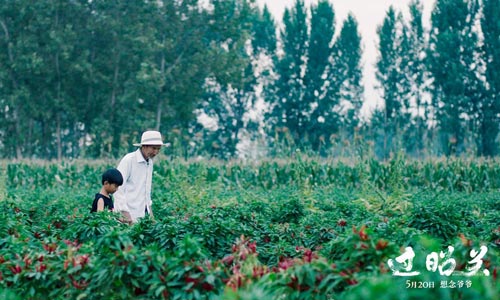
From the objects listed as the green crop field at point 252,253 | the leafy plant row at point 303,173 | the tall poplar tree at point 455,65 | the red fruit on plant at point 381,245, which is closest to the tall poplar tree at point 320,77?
the tall poplar tree at point 455,65

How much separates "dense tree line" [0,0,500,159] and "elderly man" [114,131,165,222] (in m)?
23.1

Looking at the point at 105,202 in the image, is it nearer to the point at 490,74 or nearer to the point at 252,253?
the point at 252,253

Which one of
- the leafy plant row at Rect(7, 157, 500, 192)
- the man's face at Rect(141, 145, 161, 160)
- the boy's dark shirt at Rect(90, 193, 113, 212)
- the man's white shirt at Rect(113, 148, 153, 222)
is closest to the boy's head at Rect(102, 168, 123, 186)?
the boy's dark shirt at Rect(90, 193, 113, 212)

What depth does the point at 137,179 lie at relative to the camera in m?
7.61

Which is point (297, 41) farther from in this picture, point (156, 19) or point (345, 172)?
point (345, 172)

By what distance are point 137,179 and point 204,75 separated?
28624 mm

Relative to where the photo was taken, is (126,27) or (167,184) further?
(126,27)

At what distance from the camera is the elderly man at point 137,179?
749 centimetres

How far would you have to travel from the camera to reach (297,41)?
41.5 metres

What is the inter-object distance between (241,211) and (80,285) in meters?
3.14

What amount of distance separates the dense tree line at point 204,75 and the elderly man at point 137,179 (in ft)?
75.7

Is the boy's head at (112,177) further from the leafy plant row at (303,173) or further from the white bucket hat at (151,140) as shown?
the leafy plant row at (303,173)

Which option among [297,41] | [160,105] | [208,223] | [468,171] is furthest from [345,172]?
[297,41]

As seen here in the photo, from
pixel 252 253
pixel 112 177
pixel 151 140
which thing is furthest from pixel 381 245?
pixel 151 140
